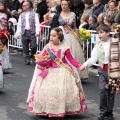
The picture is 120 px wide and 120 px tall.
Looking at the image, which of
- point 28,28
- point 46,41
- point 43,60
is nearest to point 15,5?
point 46,41

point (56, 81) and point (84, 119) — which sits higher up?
point (56, 81)

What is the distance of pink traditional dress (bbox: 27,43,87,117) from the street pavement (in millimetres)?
249

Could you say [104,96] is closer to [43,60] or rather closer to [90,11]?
[43,60]

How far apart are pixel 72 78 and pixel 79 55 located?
3.11 m

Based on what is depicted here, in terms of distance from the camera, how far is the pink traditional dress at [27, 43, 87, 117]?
8.25m

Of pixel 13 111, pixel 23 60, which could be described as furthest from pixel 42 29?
pixel 13 111

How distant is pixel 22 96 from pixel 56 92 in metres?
1.99

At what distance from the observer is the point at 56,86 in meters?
8.30

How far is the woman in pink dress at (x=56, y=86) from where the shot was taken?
8250 mm

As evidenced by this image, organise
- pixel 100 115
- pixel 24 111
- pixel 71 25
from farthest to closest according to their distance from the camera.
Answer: pixel 71 25
pixel 24 111
pixel 100 115

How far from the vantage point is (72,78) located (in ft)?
27.8

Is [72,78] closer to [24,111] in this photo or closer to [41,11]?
[24,111]

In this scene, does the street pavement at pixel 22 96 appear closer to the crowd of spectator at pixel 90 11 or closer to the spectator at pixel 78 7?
the crowd of spectator at pixel 90 11

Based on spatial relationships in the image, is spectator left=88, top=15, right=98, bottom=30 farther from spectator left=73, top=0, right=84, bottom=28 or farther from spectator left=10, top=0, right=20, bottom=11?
spectator left=10, top=0, right=20, bottom=11
